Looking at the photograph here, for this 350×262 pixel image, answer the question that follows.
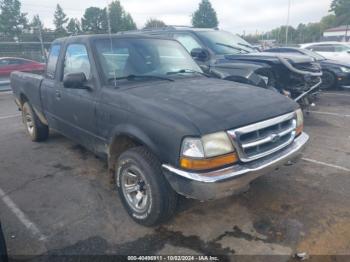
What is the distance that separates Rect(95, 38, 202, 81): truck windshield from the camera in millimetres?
3674

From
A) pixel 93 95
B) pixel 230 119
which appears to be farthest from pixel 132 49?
pixel 230 119

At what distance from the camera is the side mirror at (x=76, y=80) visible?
3514 mm

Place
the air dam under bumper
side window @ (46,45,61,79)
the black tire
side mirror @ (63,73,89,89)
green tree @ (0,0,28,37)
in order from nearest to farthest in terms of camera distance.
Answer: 1. the air dam under bumper
2. side mirror @ (63,73,89,89)
3. side window @ (46,45,61,79)
4. the black tire
5. green tree @ (0,0,28,37)

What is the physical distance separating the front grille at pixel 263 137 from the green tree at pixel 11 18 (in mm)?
55711

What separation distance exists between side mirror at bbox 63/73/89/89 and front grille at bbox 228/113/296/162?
186 centimetres

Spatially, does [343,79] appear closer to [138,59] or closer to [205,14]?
[138,59]

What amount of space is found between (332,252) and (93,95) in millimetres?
2865

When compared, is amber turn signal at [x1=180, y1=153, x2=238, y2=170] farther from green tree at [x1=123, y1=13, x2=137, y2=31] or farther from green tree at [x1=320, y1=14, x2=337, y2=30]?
green tree at [x1=320, y1=14, x2=337, y2=30]

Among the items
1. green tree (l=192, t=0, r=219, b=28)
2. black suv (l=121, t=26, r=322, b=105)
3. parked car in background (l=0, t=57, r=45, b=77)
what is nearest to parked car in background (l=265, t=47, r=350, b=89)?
black suv (l=121, t=26, r=322, b=105)

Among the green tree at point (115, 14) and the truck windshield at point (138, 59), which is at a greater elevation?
the green tree at point (115, 14)

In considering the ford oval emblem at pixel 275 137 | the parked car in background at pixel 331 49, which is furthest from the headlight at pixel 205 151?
the parked car in background at pixel 331 49

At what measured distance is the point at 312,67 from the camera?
21.8 feet

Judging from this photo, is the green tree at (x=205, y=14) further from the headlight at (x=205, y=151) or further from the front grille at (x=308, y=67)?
the headlight at (x=205, y=151)

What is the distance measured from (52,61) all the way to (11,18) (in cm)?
5525
